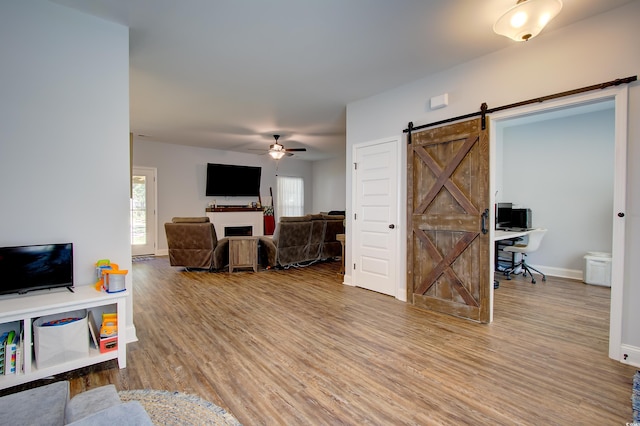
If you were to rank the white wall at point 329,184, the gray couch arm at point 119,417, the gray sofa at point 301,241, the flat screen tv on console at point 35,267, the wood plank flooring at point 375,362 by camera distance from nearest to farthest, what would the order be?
the gray couch arm at point 119,417, the wood plank flooring at point 375,362, the flat screen tv on console at point 35,267, the gray sofa at point 301,241, the white wall at point 329,184

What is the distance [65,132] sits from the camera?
249 centimetres

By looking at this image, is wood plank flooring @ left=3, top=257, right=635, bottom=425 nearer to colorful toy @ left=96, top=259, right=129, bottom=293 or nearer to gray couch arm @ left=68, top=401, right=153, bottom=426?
colorful toy @ left=96, top=259, right=129, bottom=293

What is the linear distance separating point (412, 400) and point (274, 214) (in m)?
8.41

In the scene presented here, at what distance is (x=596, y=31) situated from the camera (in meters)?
2.60

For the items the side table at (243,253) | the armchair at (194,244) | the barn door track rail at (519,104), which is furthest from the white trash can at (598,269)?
the armchair at (194,244)

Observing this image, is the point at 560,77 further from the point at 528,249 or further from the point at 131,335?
the point at 131,335

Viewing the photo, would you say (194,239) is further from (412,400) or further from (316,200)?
(316,200)

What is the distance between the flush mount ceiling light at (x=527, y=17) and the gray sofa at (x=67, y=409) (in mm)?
3037

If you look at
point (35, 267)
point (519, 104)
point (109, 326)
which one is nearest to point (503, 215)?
point (519, 104)

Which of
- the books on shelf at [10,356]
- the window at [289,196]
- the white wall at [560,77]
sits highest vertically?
the white wall at [560,77]

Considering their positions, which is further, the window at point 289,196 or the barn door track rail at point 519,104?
the window at point 289,196

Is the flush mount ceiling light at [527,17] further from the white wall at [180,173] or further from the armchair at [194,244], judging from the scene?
the white wall at [180,173]

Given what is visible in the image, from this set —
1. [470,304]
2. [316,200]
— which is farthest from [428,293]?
[316,200]

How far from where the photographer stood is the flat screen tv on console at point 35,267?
7.27ft
